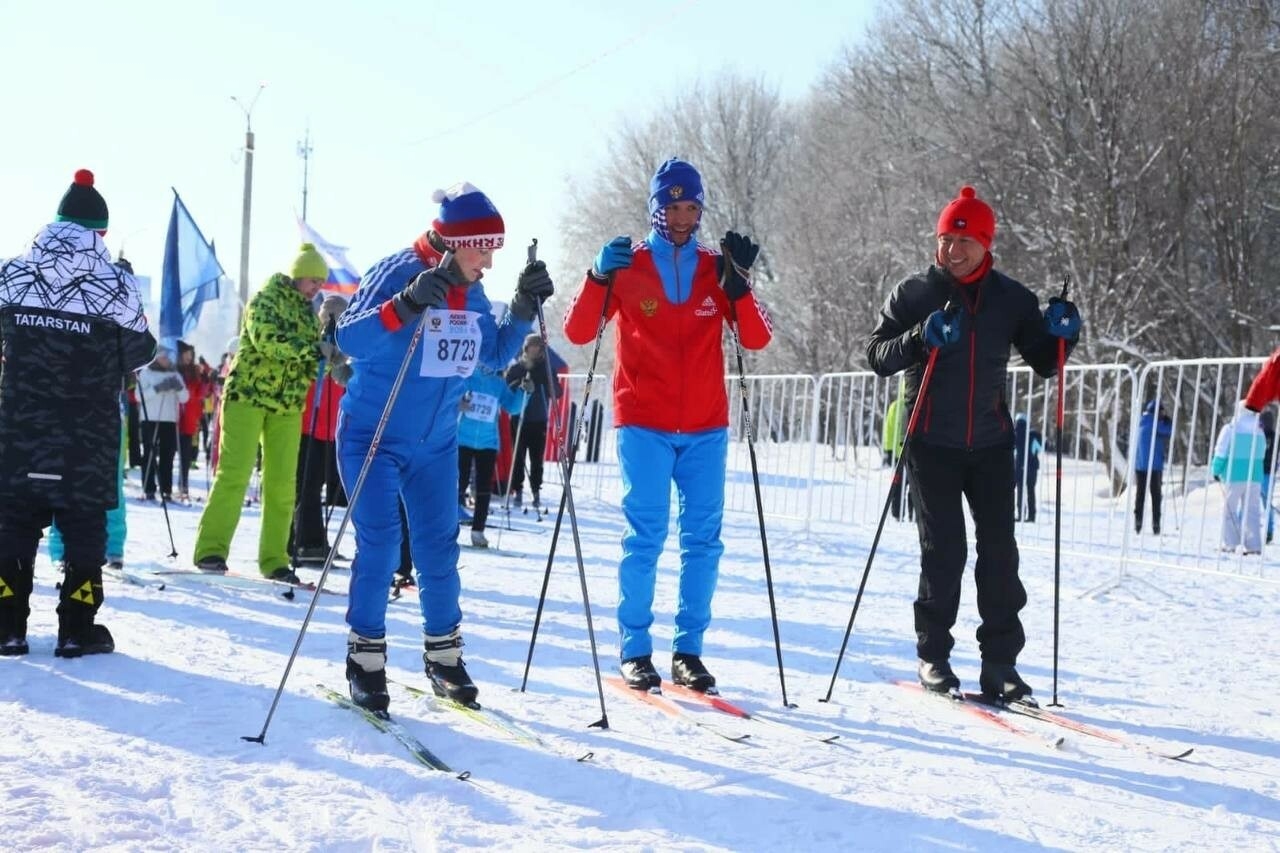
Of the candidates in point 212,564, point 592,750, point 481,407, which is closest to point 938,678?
point 592,750

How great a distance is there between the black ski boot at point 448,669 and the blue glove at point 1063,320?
2.68 metres

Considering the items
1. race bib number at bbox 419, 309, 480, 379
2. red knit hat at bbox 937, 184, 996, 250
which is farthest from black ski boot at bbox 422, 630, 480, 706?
red knit hat at bbox 937, 184, 996, 250

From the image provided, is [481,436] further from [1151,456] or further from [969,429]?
[1151,456]

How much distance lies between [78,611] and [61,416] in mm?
812

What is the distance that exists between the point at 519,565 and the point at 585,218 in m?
33.3

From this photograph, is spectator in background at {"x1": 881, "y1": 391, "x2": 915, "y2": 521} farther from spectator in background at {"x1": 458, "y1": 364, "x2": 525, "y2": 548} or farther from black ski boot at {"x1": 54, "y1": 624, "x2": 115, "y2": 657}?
black ski boot at {"x1": 54, "y1": 624, "x2": 115, "y2": 657}

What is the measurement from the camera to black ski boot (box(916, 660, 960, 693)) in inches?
195

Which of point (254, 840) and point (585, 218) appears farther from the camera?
point (585, 218)

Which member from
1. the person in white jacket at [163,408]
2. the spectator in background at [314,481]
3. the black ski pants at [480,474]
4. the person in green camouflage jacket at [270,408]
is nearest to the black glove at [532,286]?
the person in green camouflage jacket at [270,408]

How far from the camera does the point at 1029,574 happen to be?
968cm

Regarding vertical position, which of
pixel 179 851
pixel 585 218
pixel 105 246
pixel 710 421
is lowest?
pixel 179 851

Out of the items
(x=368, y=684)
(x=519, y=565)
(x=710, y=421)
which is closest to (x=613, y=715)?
(x=368, y=684)

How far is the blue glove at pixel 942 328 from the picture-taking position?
4.62 meters

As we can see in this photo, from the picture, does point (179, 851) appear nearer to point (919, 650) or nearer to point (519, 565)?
point (919, 650)
